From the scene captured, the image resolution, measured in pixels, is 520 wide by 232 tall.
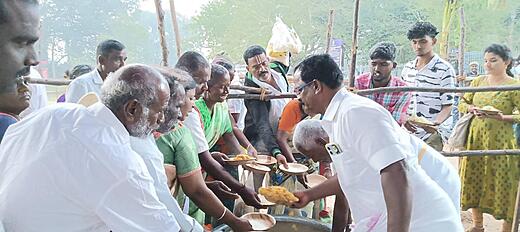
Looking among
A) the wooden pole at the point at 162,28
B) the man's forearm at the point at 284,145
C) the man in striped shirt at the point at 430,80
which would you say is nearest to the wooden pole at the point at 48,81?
the wooden pole at the point at 162,28

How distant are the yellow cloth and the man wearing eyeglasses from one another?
1.46 meters

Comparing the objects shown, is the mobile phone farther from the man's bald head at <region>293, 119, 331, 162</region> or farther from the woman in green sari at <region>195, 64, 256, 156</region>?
the woman in green sari at <region>195, 64, 256, 156</region>

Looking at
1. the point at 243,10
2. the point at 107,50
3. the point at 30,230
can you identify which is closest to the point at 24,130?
the point at 30,230

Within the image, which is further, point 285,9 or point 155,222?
point 285,9

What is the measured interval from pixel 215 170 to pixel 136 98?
109 centimetres

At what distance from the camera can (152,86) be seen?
1183mm

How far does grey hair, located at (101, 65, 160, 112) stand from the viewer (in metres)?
1.14

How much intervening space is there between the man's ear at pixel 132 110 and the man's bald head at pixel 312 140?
82 centimetres

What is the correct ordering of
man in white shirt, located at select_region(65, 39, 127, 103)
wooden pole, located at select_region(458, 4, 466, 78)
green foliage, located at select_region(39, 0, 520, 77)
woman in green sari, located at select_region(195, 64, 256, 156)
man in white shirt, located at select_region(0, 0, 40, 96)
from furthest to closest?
green foliage, located at select_region(39, 0, 520, 77)
wooden pole, located at select_region(458, 4, 466, 78)
man in white shirt, located at select_region(65, 39, 127, 103)
woman in green sari, located at select_region(195, 64, 256, 156)
man in white shirt, located at select_region(0, 0, 40, 96)

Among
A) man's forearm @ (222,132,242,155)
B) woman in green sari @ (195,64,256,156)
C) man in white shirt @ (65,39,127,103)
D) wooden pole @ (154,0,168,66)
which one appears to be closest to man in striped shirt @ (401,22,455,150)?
Result: man's forearm @ (222,132,242,155)

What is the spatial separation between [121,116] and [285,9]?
19.1 meters

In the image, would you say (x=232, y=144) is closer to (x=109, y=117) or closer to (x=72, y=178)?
(x=109, y=117)

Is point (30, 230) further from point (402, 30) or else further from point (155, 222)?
point (402, 30)

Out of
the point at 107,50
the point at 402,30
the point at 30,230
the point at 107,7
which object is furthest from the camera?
the point at 107,7
